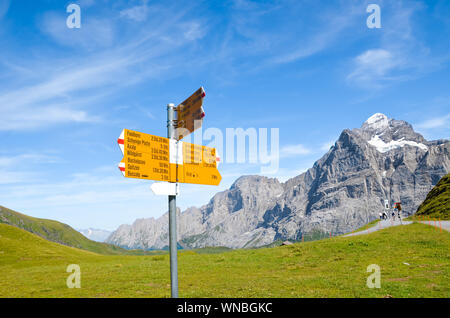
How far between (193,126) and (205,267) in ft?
91.7

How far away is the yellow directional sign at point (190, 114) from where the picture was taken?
9477 millimetres

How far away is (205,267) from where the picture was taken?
34.5 meters

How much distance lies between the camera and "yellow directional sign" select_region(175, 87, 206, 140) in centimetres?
948

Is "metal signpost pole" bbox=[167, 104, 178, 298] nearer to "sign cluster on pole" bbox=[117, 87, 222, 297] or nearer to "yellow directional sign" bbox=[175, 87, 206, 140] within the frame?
"sign cluster on pole" bbox=[117, 87, 222, 297]

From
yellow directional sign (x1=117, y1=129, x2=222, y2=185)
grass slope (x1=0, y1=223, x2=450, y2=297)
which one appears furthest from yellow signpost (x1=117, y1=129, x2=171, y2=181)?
grass slope (x1=0, y1=223, x2=450, y2=297)

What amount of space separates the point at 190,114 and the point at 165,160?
1642 mm

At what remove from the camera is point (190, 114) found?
31.9ft

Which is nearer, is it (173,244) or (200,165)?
(173,244)

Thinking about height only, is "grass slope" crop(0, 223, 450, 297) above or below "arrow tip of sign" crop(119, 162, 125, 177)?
below

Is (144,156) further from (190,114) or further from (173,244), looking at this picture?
(173,244)

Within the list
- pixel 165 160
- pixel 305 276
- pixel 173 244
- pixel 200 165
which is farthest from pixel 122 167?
pixel 305 276

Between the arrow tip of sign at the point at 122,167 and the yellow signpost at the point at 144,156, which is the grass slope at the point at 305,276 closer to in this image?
the yellow signpost at the point at 144,156
